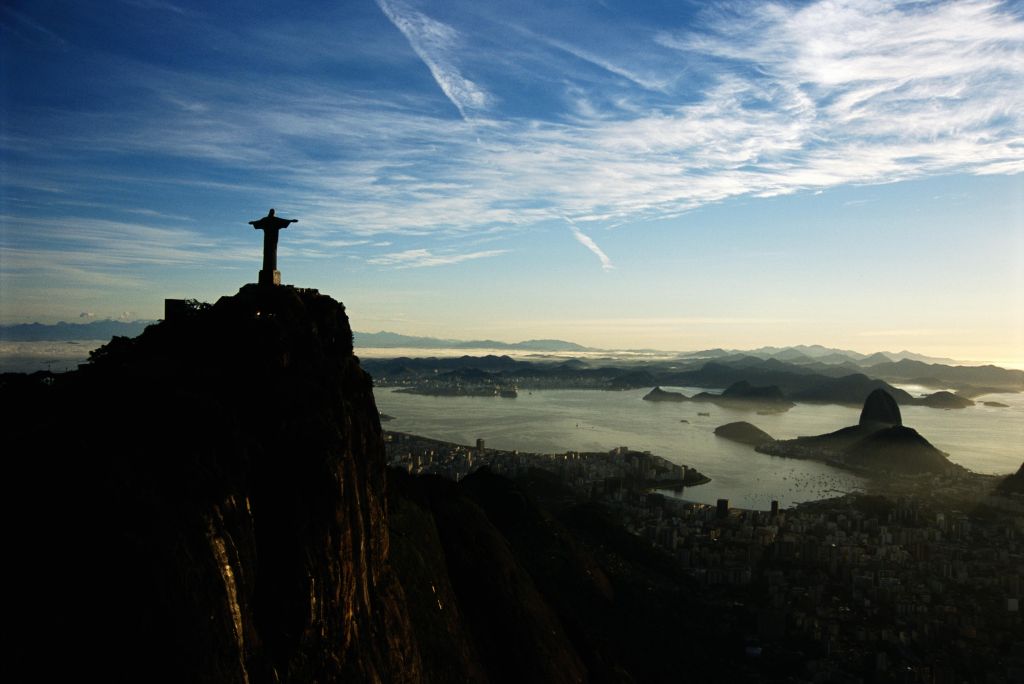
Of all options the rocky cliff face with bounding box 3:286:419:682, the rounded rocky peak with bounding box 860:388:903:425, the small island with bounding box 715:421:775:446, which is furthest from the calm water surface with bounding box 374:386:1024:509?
the rocky cliff face with bounding box 3:286:419:682

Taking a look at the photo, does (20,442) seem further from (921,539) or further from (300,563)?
(921,539)

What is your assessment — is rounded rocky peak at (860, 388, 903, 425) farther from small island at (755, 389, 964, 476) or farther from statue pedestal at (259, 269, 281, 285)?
statue pedestal at (259, 269, 281, 285)

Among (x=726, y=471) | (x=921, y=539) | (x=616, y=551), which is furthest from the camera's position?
(x=726, y=471)

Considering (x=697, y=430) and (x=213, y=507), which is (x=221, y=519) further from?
(x=697, y=430)

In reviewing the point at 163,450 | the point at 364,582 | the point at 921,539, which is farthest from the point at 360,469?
the point at 921,539

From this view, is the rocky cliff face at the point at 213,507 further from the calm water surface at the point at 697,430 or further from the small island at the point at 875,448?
the small island at the point at 875,448

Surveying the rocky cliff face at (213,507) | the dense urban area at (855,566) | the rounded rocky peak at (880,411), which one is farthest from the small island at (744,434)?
the rocky cliff face at (213,507)
